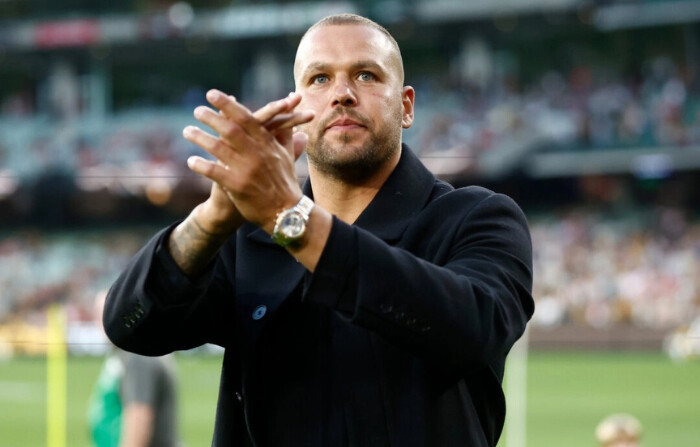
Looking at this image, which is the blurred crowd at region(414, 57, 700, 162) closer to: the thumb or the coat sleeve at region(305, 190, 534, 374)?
the coat sleeve at region(305, 190, 534, 374)

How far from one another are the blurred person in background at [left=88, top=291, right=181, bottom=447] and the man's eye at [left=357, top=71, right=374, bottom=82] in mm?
3406

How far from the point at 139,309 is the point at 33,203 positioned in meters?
33.9

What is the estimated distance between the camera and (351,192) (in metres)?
2.58

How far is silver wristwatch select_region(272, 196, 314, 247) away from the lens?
2082 mm

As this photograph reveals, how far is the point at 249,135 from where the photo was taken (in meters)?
2.03

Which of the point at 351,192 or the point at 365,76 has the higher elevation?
the point at 365,76

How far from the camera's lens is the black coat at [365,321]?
2133 mm

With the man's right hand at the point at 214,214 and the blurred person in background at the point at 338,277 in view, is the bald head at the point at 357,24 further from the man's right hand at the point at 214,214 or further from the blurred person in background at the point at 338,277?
the man's right hand at the point at 214,214

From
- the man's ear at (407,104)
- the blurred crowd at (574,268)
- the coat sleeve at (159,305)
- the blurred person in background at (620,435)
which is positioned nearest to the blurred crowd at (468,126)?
the blurred crowd at (574,268)

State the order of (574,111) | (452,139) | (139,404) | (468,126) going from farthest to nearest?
(468,126) → (452,139) → (574,111) → (139,404)

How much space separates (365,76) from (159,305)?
64 cm

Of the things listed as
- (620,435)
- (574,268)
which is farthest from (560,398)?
(620,435)

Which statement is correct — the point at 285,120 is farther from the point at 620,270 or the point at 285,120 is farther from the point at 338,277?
the point at 620,270

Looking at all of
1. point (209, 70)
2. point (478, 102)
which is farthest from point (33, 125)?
point (478, 102)
